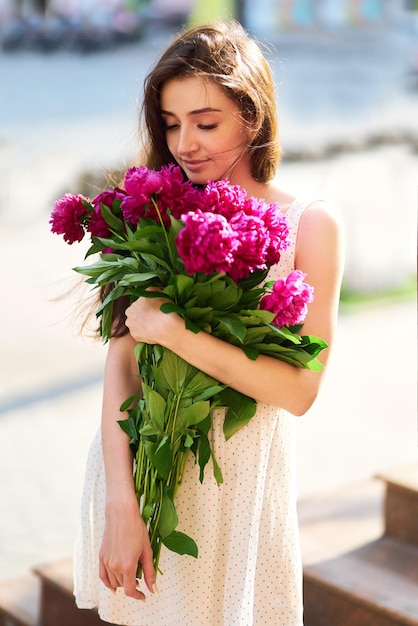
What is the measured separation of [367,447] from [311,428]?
45 cm

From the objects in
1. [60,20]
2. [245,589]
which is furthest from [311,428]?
[60,20]

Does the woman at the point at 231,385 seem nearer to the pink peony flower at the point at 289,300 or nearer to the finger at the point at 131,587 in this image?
the finger at the point at 131,587

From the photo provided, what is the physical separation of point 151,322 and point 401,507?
157 cm

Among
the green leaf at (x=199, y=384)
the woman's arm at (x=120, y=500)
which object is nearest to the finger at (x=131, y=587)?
the woman's arm at (x=120, y=500)

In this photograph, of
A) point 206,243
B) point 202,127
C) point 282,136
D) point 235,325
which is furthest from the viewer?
point 282,136

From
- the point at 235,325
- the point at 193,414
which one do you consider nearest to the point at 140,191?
the point at 235,325

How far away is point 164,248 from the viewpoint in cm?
170

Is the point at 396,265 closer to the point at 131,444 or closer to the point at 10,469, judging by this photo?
the point at 10,469

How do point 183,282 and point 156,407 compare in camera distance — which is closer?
point 183,282

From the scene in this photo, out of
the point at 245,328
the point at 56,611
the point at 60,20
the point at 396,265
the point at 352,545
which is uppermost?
the point at 60,20

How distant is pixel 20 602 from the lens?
3.18 meters

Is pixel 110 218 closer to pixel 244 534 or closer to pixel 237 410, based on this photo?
pixel 237 410

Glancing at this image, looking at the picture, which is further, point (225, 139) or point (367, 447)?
point (367, 447)

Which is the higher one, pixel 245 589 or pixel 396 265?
pixel 396 265
